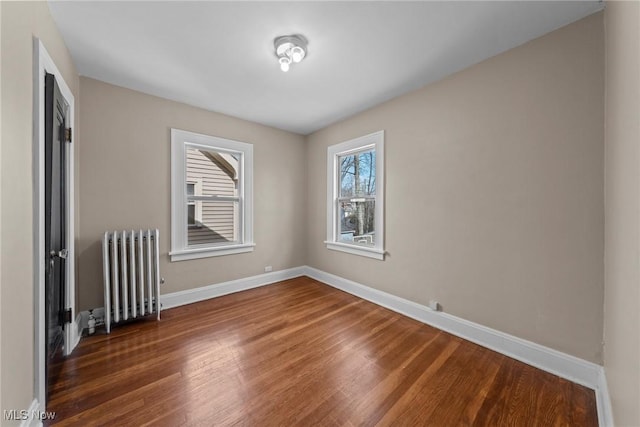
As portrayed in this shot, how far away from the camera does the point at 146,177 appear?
2.72m

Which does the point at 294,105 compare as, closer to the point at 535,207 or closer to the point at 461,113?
the point at 461,113

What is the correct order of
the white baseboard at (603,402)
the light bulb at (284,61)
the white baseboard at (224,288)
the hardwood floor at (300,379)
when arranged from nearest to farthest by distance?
the white baseboard at (603,402), the hardwood floor at (300,379), the light bulb at (284,61), the white baseboard at (224,288)

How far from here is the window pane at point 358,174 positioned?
3.23 meters

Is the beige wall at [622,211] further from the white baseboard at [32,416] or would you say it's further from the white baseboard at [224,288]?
the white baseboard at [224,288]

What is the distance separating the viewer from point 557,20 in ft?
5.43

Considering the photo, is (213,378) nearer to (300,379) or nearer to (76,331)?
(300,379)

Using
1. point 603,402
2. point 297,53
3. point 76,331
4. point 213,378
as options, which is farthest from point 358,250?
point 76,331

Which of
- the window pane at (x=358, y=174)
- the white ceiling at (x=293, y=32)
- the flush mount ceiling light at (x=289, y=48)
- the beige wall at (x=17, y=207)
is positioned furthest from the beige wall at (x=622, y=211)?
the beige wall at (x=17, y=207)

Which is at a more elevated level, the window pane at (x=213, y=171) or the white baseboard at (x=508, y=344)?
the window pane at (x=213, y=171)

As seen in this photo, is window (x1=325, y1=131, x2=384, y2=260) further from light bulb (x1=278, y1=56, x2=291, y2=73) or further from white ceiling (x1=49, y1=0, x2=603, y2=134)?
light bulb (x1=278, y1=56, x2=291, y2=73)

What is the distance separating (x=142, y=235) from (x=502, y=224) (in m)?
3.52

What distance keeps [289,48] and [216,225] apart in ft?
8.19

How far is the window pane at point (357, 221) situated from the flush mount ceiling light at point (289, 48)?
1.94 m

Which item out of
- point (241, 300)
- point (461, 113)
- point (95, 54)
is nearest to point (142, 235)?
point (241, 300)
